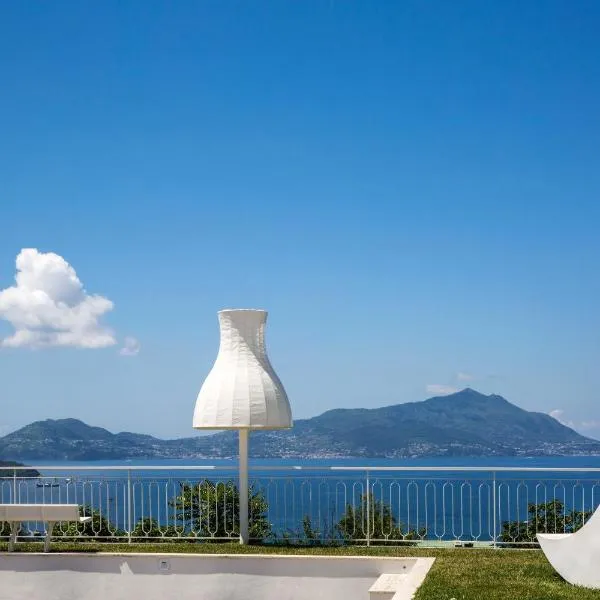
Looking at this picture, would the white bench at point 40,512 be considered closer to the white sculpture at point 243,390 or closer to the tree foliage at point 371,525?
the white sculpture at point 243,390

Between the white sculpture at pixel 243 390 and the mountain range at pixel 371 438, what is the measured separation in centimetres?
6452

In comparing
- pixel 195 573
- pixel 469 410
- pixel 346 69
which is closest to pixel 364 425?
pixel 469 410

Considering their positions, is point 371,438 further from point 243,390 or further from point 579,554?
point 579,554

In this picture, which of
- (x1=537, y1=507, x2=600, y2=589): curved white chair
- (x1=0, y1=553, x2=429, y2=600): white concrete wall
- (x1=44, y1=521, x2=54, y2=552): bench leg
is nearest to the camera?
(x1=537, y1=507, x2=600, y2=589): curved white chair

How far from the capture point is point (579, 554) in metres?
8.61

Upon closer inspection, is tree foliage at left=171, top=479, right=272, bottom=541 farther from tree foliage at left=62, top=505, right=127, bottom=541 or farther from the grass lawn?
tree foliage at left=62, top=505, right=127, bottom=541

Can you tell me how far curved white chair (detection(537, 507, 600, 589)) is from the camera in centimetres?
845

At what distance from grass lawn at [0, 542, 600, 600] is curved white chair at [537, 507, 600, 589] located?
0.14 metres

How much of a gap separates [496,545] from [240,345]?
3.99 meters

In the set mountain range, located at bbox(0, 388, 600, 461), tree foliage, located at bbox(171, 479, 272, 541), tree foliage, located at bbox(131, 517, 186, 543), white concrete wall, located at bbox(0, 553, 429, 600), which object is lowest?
mountain range, located at bbox(0, 388, 600, 461)

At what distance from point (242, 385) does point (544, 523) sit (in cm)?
412

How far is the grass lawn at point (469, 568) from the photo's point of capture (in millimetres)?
8250

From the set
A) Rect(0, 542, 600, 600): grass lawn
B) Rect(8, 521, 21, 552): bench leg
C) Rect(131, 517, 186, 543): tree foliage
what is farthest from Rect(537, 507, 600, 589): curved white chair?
Rect(8, 521, 21, 552): bench leg

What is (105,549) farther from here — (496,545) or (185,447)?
(185,447)
